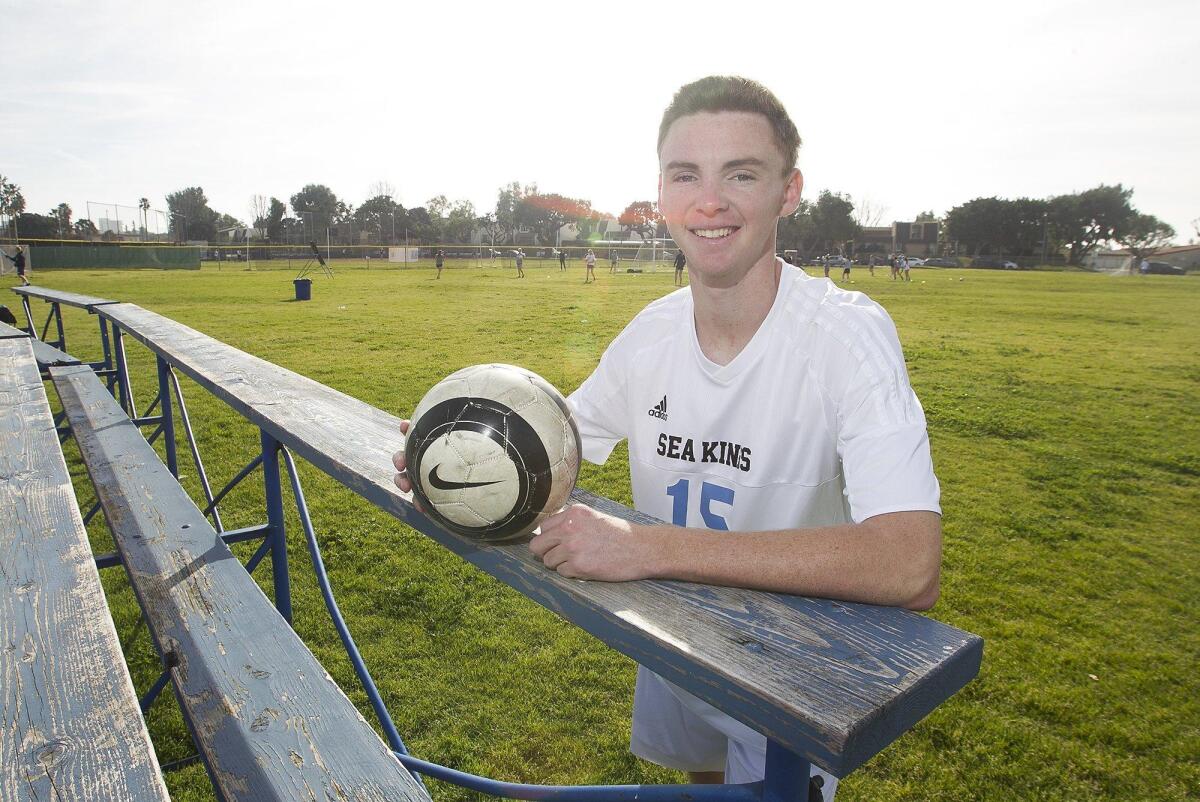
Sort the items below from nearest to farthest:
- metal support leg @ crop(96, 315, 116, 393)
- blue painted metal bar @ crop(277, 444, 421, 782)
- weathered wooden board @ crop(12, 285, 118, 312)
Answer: blue painted metal bar @ crop(277, 444, 421, 782), weathered wooden board @ crop(12, 285, 118, 312), metal support leg @ crop(96, 315, 116, 393)

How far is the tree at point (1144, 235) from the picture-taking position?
88.2 metres

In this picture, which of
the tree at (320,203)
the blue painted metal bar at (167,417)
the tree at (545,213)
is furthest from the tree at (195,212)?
the blue painted metal bar at (167,417)

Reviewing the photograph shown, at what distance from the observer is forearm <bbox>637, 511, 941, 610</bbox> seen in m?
1.39

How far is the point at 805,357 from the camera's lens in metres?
1.88

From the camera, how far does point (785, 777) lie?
1.23 m

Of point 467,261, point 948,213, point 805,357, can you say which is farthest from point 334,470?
point 948,213

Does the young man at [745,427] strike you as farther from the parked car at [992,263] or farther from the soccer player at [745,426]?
the parked car at [992,263]

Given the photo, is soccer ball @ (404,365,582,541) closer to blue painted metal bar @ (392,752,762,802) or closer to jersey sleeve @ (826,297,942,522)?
blue painted metal bar @ (392,752,762,802)

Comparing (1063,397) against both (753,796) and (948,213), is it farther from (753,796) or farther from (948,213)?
(948,213)

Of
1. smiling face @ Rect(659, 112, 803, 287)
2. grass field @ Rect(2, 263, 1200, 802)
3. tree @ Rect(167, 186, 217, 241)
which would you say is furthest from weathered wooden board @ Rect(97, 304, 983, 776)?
tree @ Rect(167, 186, 217, 241)

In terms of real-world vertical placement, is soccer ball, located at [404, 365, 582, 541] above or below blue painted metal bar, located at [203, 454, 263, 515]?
above

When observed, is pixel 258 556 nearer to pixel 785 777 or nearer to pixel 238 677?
pixel 238 677

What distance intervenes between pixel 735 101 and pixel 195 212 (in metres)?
115

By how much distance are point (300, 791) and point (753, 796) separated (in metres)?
0.88
